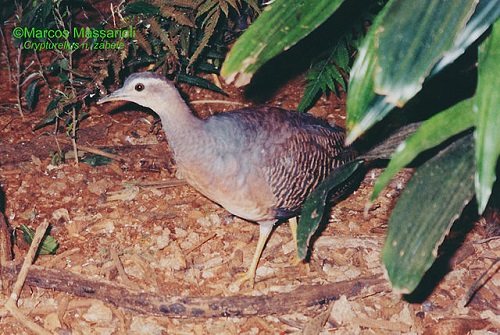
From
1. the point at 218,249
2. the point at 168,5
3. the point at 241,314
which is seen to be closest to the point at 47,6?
the point at 168,5

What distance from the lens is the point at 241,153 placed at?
2.80m

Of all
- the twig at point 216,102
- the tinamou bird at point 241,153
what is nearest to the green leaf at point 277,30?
the tinamou bird at point 241,153

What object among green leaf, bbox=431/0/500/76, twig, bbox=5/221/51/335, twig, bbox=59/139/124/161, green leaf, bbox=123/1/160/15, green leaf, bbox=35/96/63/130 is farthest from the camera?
twig, bbox=59/139/124/161

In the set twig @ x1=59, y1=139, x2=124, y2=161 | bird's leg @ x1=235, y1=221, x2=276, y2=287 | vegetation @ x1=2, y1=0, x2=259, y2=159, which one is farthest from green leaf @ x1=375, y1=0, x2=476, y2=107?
twig @ x1=59, y1=139, x2=124, y2=161

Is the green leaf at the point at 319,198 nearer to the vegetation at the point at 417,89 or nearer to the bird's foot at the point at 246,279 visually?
the vegetation at the point at 417,89

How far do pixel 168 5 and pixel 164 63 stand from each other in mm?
387

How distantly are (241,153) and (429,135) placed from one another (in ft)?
5.09

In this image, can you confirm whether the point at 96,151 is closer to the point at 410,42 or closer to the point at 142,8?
the point at 142,8

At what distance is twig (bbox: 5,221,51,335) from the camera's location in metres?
2.75

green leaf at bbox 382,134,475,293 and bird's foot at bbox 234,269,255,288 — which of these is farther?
bird's foot at bbox 234,269,255,288

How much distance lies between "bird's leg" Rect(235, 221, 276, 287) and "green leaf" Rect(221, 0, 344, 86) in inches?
68.3

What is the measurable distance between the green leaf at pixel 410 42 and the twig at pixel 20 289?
211cm

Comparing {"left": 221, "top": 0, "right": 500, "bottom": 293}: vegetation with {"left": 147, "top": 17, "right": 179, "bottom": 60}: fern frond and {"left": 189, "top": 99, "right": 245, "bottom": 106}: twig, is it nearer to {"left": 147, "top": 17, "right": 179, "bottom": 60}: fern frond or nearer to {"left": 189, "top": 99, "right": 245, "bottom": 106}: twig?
{"left": 147, "top": 17, "right": 179, "bottom": 60}: fern frond

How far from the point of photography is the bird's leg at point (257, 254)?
122 inches
